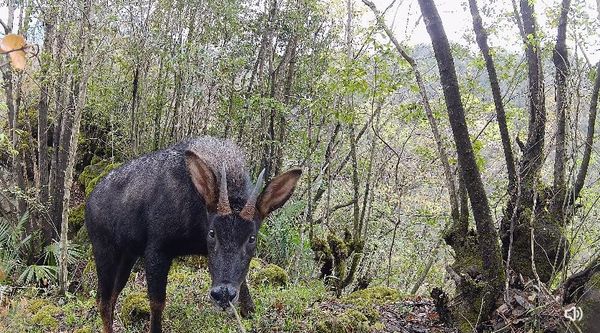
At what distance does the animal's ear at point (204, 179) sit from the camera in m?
5.00

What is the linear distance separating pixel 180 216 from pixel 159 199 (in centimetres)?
36

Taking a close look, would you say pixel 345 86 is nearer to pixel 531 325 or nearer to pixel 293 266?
pixel 293 266

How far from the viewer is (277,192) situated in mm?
5137

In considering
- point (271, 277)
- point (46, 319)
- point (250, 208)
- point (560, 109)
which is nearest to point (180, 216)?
point (250, 208)

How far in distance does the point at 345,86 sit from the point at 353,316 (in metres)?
4.51

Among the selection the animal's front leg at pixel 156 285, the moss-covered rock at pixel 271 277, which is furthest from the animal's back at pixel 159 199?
the moss-covered rock at pixel 271 277

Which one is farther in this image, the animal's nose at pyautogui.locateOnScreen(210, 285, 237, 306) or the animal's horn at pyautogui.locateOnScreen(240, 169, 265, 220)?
the animal's horn at pyautogui.locateOnScreen(240, 169, 265, 220)

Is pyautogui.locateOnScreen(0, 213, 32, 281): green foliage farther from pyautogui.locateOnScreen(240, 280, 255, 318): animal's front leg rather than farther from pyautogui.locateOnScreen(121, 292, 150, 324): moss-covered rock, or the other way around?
pyautogui.locateOnScreen(240, 280, 255, 318): animal's front leg

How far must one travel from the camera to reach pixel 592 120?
6.65m

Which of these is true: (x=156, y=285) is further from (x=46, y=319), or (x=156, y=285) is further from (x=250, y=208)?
(x=46, y=319)

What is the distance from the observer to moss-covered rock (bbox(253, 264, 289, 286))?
810 centimetres

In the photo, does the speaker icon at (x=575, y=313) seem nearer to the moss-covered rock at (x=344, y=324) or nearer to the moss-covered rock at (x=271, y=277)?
the moss-covered rock at (x=344, y=324)

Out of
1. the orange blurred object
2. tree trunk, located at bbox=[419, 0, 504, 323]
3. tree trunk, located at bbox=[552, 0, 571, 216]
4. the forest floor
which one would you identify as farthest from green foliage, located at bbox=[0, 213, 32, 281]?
the orange blurred object

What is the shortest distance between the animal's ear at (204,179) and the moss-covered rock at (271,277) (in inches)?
127
